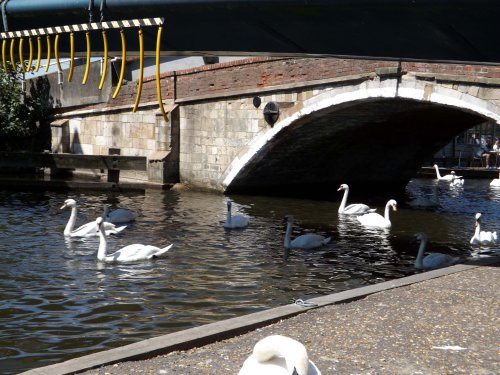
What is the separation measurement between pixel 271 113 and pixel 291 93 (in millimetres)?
714

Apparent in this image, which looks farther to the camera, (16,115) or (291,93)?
(16,115)

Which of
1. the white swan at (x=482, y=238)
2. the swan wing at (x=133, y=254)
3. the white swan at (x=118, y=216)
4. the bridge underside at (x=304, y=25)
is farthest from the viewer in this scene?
the white swan at (x=118, y=216)

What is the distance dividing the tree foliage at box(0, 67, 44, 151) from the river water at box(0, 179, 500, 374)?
6634mm

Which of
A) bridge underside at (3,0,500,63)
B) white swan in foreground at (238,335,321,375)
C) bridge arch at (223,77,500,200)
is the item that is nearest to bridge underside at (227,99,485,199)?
bridge arch at (223,77,500,200)

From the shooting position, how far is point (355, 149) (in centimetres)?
2450

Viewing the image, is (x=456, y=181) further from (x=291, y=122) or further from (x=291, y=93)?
(x=291, y=93)

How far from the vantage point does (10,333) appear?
829 cm

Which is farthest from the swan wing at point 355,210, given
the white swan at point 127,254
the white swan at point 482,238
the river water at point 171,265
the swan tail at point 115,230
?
the white swan at point 127,254

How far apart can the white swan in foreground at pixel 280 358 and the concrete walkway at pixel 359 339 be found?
1.59m

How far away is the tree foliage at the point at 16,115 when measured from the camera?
1070 inches

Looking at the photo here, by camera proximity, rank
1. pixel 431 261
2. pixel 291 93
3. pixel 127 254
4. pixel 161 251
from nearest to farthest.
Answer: pixel 127 254 → pixel 431 261 → pixel 161 251 → pixel 291 93

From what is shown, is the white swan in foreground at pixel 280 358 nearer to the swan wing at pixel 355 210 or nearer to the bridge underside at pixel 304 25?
the bridge underside at pixel 304 25

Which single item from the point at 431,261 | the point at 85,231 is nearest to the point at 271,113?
the point at 85,231

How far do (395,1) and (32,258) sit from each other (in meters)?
6.48
